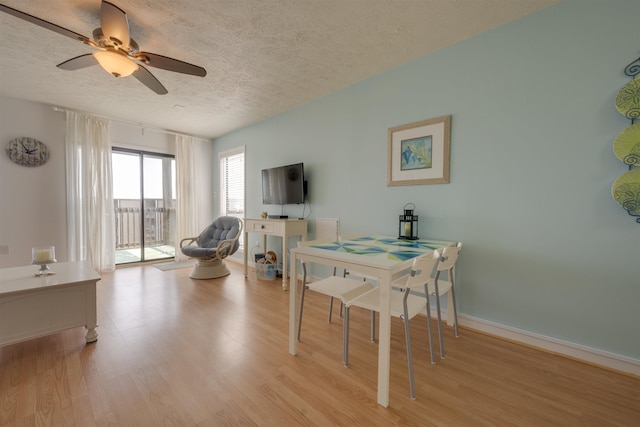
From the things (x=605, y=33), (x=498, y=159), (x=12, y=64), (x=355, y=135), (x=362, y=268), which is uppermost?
(x=12, y=64)

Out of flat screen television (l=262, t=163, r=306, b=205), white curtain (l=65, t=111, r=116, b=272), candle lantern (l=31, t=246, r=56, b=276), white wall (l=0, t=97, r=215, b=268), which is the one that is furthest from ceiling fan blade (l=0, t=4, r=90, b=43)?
white wall (l=0, t=97, r=215, b=268)

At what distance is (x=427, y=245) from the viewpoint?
6.89ft


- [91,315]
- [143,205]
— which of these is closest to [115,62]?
[91,315]

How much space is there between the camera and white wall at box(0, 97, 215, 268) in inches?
137

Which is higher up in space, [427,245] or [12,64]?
[12,64]

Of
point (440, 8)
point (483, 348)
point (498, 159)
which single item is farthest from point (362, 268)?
point (440, 8)

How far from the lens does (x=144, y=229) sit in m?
4.82

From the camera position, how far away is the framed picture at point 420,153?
236cm

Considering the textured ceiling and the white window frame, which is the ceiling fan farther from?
the white window frame

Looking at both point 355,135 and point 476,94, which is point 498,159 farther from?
point 355,135

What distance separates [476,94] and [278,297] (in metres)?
2.81

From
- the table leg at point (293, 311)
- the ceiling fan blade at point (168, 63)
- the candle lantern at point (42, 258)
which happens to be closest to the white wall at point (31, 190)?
the candle lantern at point (42, 258)

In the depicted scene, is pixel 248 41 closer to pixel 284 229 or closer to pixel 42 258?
pixel 284 229

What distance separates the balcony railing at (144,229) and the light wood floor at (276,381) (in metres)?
2.84
